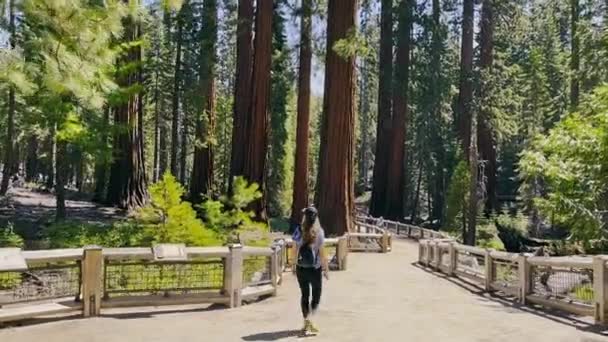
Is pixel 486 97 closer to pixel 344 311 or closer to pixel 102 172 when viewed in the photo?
pixel 102 172

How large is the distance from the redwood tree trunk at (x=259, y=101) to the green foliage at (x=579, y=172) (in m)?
11.2

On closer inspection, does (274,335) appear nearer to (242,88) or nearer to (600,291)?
(600,291)

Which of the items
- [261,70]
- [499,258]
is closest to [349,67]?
[261,70]

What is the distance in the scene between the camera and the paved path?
7.76 meters

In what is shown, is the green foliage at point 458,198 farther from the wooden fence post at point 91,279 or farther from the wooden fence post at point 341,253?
the wooden fence post at point 91,279

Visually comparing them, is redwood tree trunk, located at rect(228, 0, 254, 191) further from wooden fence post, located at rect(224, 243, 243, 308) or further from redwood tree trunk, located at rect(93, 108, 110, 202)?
wooden fence post, located at rect(224, 243, 243, 308)

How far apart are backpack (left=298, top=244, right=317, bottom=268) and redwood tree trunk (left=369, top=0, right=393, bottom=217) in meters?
28.6

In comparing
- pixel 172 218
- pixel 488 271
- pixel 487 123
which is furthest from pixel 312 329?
pixel 487 123

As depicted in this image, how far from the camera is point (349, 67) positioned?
20500 mm

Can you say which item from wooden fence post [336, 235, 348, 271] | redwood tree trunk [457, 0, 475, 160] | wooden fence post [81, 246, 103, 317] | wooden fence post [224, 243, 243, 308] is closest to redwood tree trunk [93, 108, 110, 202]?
wooden fence post [336, 235, 348, 271]

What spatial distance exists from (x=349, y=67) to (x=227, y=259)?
12.0m

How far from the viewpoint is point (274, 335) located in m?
7.88

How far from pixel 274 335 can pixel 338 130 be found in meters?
13.3

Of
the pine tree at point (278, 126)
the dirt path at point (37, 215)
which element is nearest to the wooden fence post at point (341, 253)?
the dirt path at point (37, 215)
